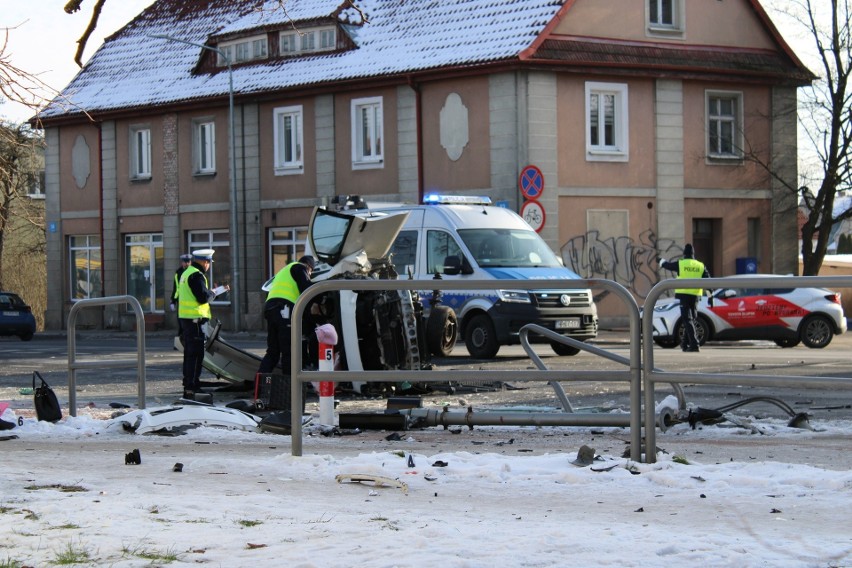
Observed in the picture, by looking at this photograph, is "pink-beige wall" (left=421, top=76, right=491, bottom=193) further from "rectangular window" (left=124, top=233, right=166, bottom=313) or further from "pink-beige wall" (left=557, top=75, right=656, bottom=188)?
"rectangular window" (left=124, top=233, right=166, bottom=313)

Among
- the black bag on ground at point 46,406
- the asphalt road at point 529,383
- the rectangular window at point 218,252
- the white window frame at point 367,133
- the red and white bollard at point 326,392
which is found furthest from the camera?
the rectangular window at point 218,252

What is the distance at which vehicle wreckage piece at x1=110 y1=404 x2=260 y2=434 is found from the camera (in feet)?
33.5

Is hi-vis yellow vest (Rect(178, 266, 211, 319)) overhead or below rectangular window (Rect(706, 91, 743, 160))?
below

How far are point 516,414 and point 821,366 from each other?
868cm

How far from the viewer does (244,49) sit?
3650 cm

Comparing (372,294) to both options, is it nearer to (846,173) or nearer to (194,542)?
(194,542)

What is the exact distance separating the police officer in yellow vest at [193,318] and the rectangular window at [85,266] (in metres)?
25.3

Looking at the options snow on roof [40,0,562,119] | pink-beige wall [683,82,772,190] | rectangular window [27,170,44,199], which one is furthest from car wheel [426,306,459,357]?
rectangular window [27,170,44,199]

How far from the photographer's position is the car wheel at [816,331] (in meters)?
22.1

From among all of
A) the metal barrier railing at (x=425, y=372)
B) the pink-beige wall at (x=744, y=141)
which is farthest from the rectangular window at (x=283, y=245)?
the metal barrier railing at (x=425, y=372)

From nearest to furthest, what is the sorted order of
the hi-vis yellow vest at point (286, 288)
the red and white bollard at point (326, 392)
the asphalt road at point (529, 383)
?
the red and white bollard at point (326, 392) → the asphalt road at point (529, 383) → the hi-vis yellow vest at point (286, 288)

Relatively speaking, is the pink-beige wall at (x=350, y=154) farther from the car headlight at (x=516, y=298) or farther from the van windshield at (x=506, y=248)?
the car headlight at (x=516, y=298)

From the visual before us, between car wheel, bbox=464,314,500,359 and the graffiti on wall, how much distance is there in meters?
11.3

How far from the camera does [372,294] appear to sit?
14.0 meters
